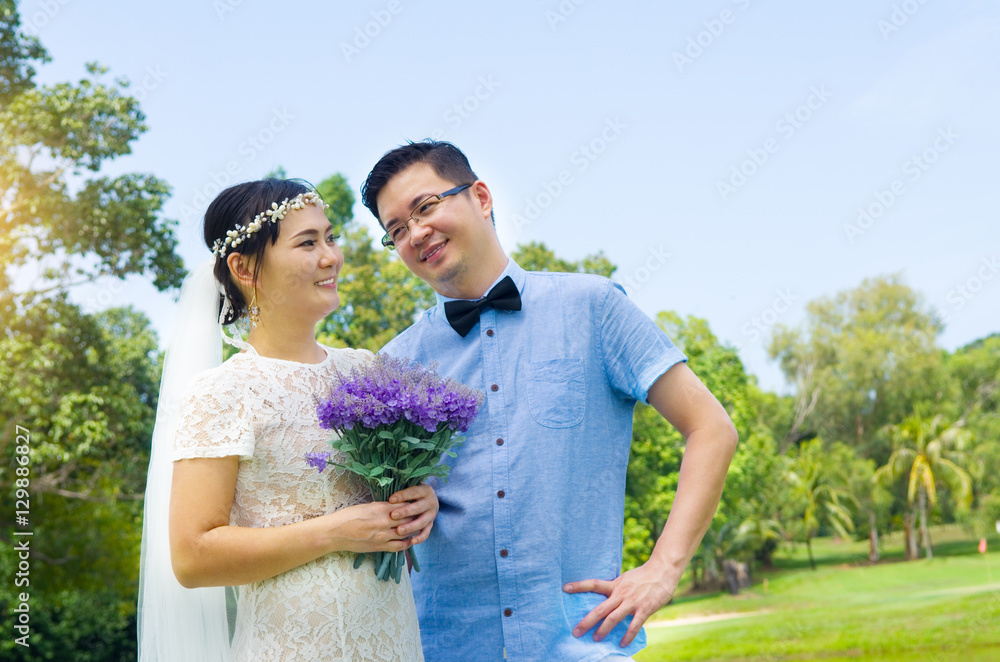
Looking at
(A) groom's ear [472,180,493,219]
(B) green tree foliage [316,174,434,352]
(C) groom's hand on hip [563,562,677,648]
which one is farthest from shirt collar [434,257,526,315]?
(B) green tree foliage [316,174,434,352]

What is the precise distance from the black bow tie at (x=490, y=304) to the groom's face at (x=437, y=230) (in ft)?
0.35

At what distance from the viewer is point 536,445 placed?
93.4 inches

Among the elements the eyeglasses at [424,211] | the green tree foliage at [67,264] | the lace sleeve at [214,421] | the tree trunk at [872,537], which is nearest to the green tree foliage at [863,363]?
the tree trunk at [872,537]

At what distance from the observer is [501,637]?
7.61 feet

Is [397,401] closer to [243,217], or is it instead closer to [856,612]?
[243,217]

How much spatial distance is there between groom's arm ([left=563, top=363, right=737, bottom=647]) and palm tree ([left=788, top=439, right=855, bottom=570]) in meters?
33.3

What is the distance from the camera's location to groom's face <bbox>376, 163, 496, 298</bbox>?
2586mm

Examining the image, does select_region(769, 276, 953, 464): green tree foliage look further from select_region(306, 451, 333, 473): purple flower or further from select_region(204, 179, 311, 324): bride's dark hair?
select_region(306, 451, 333, 473): purple flower

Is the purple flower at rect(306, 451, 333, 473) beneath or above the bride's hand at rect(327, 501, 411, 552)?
above

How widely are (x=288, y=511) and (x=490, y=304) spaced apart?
88 cm

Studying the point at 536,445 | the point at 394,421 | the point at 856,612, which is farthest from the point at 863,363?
the point at 394,421

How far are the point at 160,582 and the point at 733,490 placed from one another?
25521 mm

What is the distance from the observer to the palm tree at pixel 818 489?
110 feet

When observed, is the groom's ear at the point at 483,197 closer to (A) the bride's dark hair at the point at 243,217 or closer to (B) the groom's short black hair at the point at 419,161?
(B) the groom's short black hair at the point at 419,161
